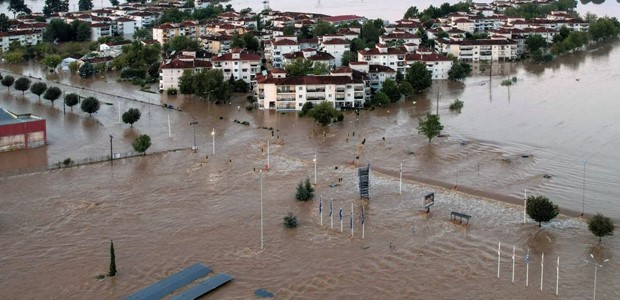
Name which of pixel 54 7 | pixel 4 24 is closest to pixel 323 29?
pixel 4 24

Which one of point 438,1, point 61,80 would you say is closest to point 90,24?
point 61,80

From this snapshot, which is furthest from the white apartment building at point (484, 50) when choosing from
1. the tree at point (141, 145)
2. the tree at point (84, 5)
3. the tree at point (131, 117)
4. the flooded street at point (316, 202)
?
the tree at point (84, 5)

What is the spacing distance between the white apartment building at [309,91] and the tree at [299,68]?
1.65m

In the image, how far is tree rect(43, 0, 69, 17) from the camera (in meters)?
37.8

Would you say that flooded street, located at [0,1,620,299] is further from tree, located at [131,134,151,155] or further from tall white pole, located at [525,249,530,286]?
tree, located at [131,134,151,155]

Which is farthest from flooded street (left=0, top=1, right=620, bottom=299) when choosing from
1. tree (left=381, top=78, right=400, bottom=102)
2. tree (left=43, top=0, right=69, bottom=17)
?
tree (left=43, top=0, right=69, bottom=17)

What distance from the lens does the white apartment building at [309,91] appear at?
57.2ft

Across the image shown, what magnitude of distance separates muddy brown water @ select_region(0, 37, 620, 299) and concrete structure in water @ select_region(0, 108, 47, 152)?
15.4 inches

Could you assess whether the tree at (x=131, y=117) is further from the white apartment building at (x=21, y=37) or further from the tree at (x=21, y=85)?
the white apartment building at (x=21, y=37)

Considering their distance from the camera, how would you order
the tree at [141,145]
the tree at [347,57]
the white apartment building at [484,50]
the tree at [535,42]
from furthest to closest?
1. the tree at [535,42]
2. the white apartment building at [484,50]
3. the tree at [347,57]
4. the tree at [141,145]

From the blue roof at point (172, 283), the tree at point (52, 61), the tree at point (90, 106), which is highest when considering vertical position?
the tree at point (52, 61)

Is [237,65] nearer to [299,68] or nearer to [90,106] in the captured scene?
[299,68]

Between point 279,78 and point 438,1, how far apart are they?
32166 mm

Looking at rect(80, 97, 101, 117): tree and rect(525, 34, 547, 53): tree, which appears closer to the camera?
rect(80, 97, 101, 117): tree
